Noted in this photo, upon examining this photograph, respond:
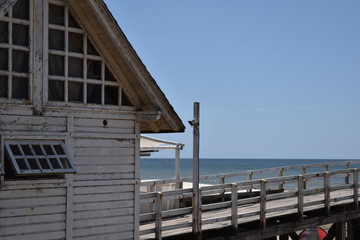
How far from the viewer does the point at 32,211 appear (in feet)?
32.5

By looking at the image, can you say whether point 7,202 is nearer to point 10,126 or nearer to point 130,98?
point 10,126

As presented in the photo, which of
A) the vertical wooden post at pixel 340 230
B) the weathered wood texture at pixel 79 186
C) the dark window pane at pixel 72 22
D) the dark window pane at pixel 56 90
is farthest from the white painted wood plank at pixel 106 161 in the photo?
the vertical wooden post at pixel 340 230

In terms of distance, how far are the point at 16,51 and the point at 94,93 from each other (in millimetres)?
1563

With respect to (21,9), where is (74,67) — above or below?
below

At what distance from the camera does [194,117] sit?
13016 millimetres

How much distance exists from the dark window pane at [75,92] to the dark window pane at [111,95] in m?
0.51

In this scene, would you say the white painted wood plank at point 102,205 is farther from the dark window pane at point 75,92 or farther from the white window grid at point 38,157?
the dark window pane at point 75,92

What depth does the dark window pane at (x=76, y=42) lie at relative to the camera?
34.3ft

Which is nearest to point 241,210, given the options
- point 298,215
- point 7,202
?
point 298,215

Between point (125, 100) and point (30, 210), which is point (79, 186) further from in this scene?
point (125, 100)

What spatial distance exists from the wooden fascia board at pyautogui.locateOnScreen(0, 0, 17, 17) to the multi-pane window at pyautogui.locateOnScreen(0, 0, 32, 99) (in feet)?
0.63

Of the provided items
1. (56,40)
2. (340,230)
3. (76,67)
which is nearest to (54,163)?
(76,67)

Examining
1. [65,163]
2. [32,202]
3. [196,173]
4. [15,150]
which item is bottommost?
[32,202]

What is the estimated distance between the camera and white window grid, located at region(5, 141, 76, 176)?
9.49m
